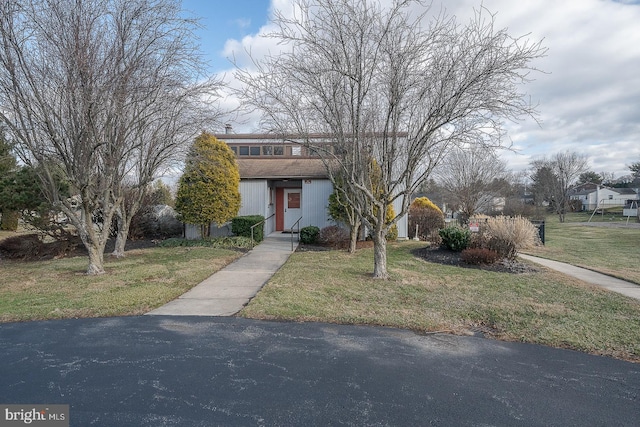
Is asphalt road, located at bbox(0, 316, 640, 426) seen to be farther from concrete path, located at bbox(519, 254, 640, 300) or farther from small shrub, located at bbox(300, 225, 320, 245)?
small shrub, located at bbox(300, 225, 320, 245)

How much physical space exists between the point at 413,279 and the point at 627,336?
388 cm

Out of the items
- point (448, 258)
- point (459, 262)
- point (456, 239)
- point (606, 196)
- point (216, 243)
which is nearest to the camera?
point (459, 262)

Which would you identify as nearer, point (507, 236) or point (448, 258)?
point (507, 236)

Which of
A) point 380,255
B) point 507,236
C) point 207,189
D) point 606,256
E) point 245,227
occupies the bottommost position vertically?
point 606,256

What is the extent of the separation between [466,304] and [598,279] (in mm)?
4674

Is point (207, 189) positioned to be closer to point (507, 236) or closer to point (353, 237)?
point (353, 237)

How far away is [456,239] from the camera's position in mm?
11172

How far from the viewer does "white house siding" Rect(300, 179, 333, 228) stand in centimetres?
1528

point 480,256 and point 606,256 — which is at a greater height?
point 480,256

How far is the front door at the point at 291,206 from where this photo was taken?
16.5 meters

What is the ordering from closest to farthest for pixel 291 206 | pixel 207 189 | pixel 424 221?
pixel 207 189
pixel 424 221
pixel 291 206

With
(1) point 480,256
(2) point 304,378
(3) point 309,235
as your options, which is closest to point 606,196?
(1) point 480,256

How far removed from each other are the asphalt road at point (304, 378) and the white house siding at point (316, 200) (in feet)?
35.0

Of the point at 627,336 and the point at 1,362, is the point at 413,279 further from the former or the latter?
the point at 1,362
